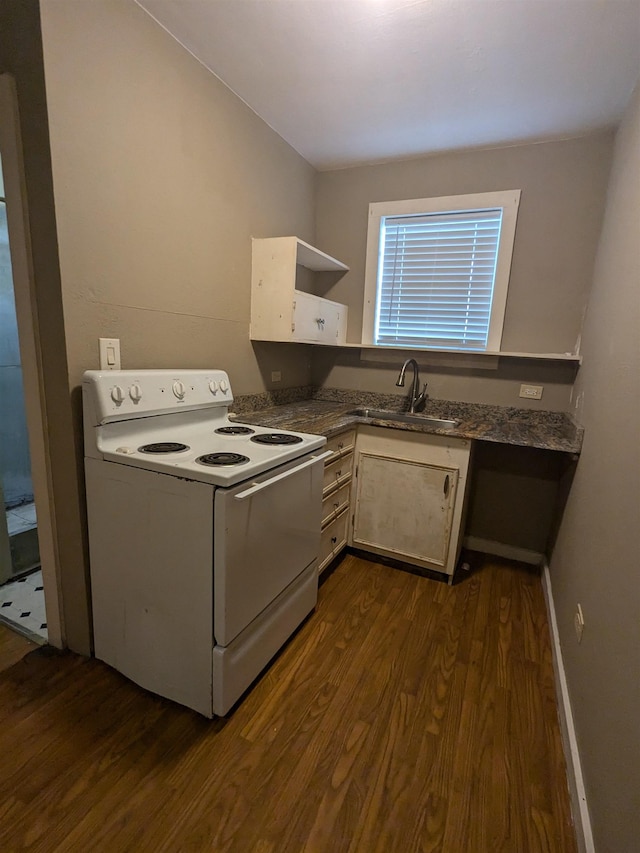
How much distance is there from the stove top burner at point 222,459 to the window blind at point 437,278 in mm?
1674

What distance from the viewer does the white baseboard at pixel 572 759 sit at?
3.39 ft

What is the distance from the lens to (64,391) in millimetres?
1366

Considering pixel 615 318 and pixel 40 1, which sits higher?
pixel 40 1

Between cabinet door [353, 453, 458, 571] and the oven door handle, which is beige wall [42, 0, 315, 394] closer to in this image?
the oven door handle

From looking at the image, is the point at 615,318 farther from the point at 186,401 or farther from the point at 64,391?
the point at 64,391

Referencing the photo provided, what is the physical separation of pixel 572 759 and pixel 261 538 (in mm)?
1201

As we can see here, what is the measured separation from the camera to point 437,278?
102 inches

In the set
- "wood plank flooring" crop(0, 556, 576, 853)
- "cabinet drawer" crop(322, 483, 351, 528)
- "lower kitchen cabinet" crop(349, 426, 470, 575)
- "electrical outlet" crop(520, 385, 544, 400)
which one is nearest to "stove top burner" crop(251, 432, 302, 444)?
"cabinet drawer" crop(322, 483, 351, 528)

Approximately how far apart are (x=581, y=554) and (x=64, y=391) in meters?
2.02

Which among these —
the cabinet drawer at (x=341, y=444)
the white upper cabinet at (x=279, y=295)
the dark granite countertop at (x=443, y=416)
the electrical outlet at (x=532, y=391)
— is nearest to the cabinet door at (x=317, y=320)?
the white upper cabinet at (x=279, y=295)

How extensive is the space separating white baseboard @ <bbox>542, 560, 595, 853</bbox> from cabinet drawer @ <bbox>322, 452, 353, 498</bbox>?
122 centimetres

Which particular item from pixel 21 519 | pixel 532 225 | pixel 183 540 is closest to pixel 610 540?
pixel 183 540

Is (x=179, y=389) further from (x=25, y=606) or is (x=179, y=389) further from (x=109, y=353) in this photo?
(x=25, y=606)

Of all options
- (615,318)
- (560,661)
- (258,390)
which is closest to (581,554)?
(560,661)
